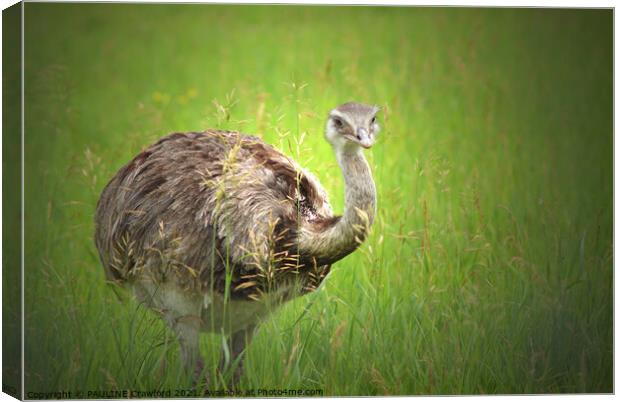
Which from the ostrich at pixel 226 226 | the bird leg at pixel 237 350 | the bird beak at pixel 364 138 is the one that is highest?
the bird beak at pixel 364 138

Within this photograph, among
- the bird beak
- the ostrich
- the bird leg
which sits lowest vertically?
the bird leg

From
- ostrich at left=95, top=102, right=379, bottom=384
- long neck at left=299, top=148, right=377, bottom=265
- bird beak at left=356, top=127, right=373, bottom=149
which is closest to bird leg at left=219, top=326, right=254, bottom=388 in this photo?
ostrich at left=95, top=102, right=379, bottom=384

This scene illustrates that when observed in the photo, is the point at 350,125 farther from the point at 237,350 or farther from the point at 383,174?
the point at 237,350

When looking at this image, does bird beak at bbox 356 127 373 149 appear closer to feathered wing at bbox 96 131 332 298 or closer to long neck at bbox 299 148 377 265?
long neck at bbox 299 148 377 265

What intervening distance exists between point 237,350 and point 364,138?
4.85ft

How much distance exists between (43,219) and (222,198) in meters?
0.99

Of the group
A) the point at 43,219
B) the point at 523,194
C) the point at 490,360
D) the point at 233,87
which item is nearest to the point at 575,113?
the point at 523,194

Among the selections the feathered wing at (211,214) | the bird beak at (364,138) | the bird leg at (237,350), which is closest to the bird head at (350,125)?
the bird beak at (364,138)

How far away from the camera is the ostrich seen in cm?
631

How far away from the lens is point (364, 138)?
6113 millimetres

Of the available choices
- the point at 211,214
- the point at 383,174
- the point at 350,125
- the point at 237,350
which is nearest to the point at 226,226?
the point at 211,214

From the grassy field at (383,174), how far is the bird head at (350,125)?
0.45m

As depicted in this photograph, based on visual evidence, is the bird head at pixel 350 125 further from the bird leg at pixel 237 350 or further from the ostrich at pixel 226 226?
the bird leg at pixel 237 350

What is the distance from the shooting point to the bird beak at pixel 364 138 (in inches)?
239
